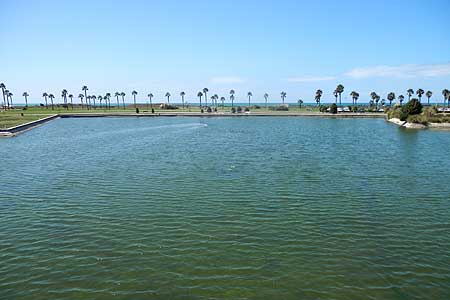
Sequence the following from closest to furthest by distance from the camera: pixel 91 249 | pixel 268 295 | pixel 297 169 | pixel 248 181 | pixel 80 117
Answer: pixel 268 295 < pixel 91 249 < pixel 248 181 < pixel 297 169 < pixel 80 117

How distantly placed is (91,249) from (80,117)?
89.8 m

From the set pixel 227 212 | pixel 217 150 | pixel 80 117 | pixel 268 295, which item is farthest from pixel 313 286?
pixel 80 117

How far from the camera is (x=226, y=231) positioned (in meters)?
12.2

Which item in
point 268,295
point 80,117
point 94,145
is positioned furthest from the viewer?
point 80,117

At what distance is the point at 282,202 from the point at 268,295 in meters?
7.37

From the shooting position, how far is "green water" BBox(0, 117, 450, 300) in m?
8.88

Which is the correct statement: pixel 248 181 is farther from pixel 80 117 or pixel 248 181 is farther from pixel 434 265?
pixel 80 117

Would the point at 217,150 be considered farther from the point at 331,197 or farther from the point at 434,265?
the point at 434,265

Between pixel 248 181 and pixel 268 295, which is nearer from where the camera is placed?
pixel 268 295

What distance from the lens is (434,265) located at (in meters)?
9.88

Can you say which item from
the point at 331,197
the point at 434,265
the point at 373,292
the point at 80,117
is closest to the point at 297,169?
the point at 331,197

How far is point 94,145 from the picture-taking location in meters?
36.6

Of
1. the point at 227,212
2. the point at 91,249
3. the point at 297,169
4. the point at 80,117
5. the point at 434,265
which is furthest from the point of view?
the point at 80,117

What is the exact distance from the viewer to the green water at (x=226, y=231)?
888cm
